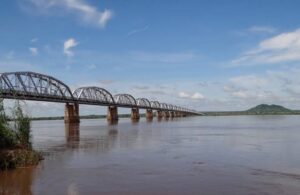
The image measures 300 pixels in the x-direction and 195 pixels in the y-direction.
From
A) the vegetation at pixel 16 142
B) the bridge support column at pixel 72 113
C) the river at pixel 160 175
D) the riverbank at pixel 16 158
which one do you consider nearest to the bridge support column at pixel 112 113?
the bridge support column at pixel 72 113

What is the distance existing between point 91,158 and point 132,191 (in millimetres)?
12473

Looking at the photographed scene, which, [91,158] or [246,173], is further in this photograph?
[91,158]

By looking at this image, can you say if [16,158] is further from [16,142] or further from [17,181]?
[17,181]

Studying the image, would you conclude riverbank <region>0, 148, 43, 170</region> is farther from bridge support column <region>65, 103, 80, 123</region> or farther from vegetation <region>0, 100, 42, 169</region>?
bridge support column <region>65, 103, 80, 123</region>

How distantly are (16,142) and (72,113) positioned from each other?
352 feet

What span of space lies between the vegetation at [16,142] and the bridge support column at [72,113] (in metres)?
102

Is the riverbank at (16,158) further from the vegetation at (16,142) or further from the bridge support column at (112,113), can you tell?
the bridge support column at (112,113)

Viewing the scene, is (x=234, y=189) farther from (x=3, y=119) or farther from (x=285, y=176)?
(x=3, y=119)

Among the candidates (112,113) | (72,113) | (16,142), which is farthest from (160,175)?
(112,113)

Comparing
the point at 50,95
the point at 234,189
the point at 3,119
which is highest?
the point at 50,95

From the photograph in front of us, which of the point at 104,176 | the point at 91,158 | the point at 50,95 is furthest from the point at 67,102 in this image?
the point at 104,176

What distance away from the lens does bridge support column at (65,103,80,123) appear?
12938cm

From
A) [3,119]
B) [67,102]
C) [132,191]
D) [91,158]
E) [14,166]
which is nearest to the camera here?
[132,191]

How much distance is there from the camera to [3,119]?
1016 inches
